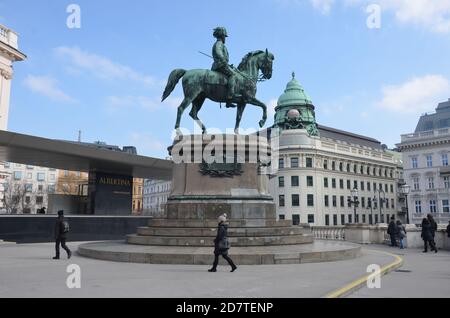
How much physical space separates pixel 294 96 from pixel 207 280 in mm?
79316

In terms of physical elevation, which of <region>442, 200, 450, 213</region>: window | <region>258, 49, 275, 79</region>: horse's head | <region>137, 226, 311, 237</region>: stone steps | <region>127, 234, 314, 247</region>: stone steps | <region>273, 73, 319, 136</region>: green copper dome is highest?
<region>273, 73, 319, 136</region>: green copper dome

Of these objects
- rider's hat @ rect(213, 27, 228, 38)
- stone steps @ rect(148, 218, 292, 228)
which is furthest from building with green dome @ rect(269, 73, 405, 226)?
stone steps @ rect(148, 218, 292, 228)

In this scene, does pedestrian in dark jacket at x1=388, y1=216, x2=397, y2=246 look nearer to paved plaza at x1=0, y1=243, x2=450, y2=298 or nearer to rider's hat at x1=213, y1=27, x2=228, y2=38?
paved plaza at x1=0, y1=243, x2=450, y2=298

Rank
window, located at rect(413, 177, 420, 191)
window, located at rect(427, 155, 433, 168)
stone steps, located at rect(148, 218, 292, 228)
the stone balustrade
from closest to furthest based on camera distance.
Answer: stone steps, located at rect(148, 218, 292, 228) → the stone balustrade → window, located at rect(427, 155, 433, 168) → window, located at rect(413, 177, 420, 191)

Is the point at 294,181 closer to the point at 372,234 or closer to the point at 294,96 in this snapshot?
the point at 294,96

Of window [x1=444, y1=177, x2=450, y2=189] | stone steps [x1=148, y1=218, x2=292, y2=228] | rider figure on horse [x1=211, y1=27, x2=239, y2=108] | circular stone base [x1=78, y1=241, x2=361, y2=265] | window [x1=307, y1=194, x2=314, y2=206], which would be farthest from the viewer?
window [x1=307, y1=194, x2=314, y2=206]

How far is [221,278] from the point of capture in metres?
9.71

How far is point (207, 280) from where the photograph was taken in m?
9.42

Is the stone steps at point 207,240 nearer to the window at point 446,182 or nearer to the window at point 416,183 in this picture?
the window at point 446,182

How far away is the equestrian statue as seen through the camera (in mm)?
17234
